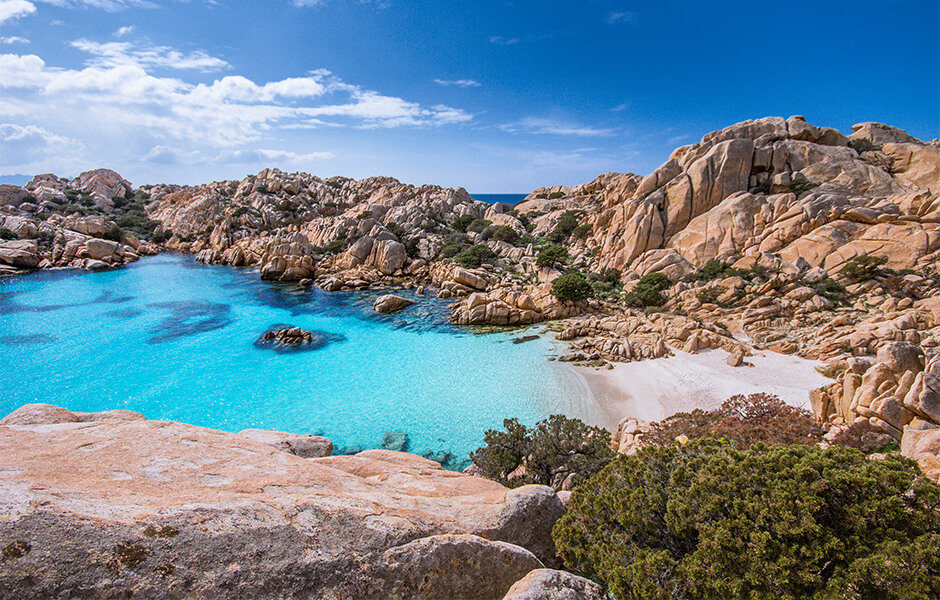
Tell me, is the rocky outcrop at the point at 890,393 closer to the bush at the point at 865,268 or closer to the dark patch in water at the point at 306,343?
the bush at the point at 865,268

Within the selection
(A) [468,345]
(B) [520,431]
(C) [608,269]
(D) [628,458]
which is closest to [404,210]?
(C) [608,269]

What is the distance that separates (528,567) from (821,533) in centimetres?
395

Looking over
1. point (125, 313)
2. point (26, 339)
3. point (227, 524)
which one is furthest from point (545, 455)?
point (125, 313)

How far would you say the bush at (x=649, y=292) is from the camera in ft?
105

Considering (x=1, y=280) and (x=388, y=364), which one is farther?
(x=1, y=280)

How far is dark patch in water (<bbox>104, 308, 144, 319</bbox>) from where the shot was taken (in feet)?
114

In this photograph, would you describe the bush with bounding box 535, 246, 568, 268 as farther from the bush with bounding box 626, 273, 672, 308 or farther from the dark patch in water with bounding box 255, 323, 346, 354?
the dark patch in water with bounding box 255, 323, 346, 354

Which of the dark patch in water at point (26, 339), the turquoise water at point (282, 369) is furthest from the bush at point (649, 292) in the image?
the dark patch in water at point (26, 339)

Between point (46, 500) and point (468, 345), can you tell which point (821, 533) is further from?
point (468, 345)

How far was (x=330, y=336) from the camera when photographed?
3073 cm

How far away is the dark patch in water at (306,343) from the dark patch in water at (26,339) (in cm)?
1560

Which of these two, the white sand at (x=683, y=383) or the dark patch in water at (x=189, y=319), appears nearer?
the white sand at (x=683, y=383)

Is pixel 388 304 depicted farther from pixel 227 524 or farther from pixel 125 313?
pixel 227 524

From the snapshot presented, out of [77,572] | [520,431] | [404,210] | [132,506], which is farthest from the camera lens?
[404,210]
